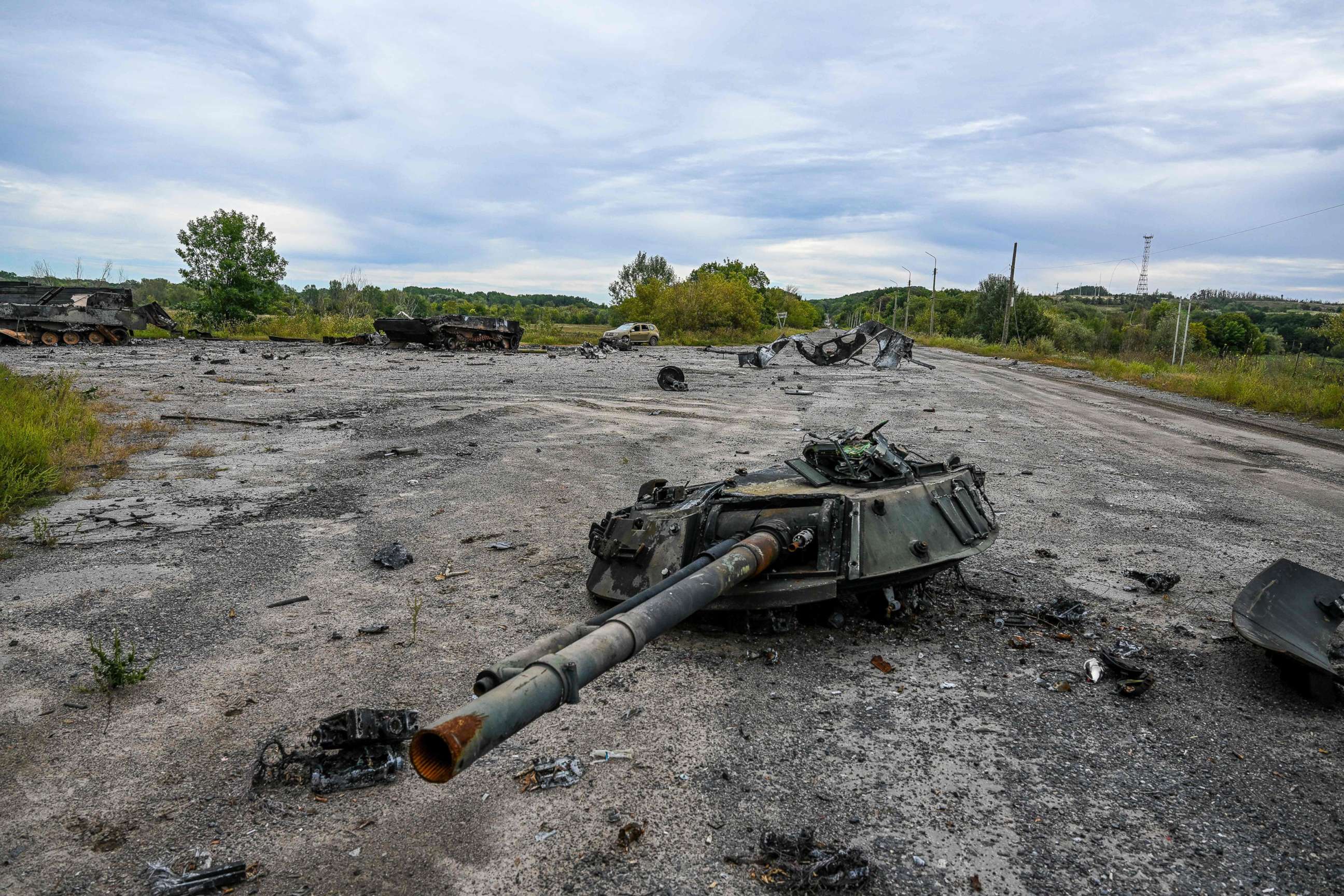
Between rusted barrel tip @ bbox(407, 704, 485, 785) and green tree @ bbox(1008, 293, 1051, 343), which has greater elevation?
green tree @ bbox(1008, 293, 1051, 343)

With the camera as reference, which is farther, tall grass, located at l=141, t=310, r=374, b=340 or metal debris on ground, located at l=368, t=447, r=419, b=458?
tall grass, located at l=141, t=310, r=374, b=340

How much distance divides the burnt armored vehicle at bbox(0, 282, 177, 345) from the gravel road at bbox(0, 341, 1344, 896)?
73.2ft

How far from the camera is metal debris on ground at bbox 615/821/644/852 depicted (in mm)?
3324

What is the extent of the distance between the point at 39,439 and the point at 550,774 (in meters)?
9.03

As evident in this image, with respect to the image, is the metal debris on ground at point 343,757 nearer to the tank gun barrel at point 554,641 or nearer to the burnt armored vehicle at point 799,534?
the tank gun barrel at point 554,641

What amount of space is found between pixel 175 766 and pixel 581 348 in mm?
28428

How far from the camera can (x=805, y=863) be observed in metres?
3.19

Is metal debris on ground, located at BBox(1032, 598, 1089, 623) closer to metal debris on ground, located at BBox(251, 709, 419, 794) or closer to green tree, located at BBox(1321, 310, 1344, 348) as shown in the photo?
metal debris on ground, located at BBox(251, 709, 419, 794)

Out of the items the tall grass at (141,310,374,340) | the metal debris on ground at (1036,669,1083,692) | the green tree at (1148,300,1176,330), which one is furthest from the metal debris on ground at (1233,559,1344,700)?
the green tree at (1148,300,1176,330)

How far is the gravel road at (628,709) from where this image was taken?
3.26 m

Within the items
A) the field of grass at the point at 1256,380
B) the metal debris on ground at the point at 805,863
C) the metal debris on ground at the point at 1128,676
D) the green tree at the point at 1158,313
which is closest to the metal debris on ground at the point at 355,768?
the metal debris on ground at the point at 805,863

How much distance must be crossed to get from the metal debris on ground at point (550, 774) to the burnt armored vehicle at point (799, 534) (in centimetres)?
76

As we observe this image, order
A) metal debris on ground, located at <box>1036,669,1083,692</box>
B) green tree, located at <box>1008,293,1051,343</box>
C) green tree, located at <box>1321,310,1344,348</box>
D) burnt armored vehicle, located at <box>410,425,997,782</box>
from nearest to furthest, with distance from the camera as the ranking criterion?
burnt armored vehicle, located at <box>410,425,997,782</box> → metal debris on ground, located at <box>1036,669,1083,692</box> → green tree, located at <box>1321,310,1344,348</box> → green tree, located at <box>1008,293,1051,343</box>

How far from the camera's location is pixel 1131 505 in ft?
30.2
